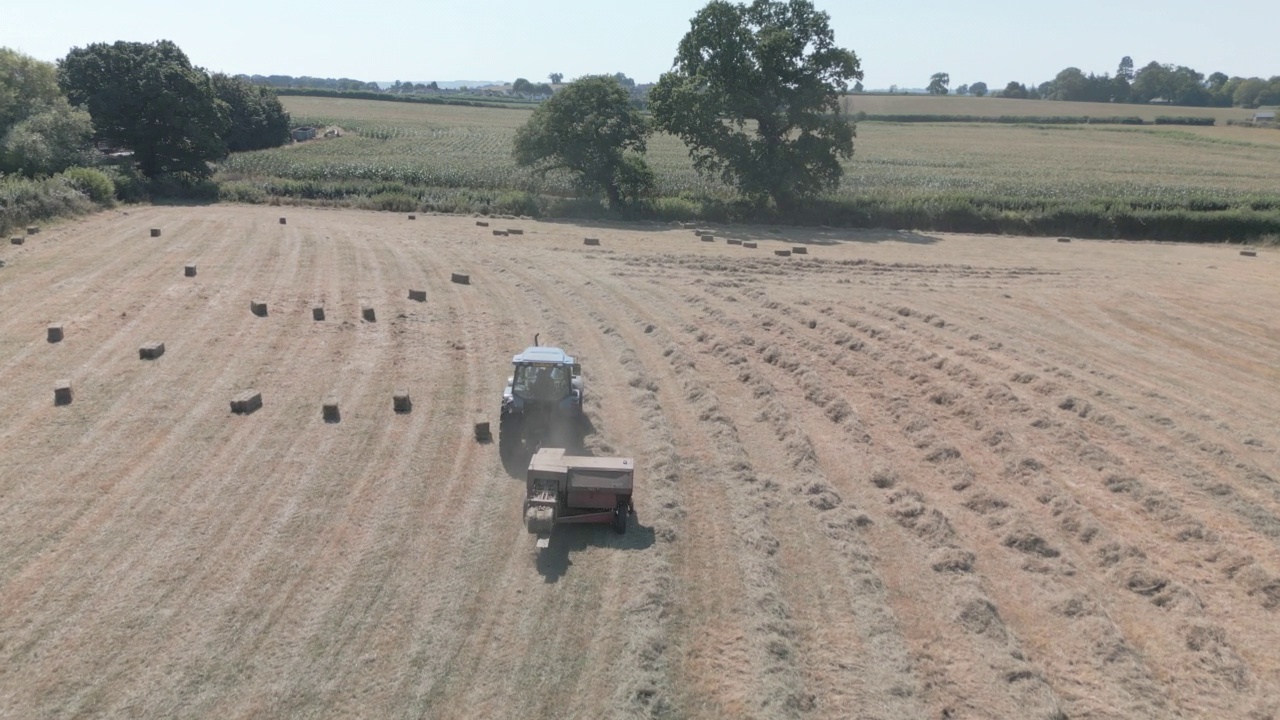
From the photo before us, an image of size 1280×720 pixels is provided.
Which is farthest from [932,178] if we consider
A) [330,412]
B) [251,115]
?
[330,412]

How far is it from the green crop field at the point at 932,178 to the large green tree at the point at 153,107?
268cm

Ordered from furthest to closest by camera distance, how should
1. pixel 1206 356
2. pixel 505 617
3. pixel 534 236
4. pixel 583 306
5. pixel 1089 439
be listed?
pixel 534 236 → pixel 583 306 → pixel 1206 356 → pixel 1089 439 → pixel 505 617

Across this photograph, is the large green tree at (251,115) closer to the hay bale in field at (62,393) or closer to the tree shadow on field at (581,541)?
the hay bale in field at (62,393)

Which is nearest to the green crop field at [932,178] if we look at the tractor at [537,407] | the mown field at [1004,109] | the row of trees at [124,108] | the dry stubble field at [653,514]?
the row of trees at [124,108]

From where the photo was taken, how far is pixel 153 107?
45.2m

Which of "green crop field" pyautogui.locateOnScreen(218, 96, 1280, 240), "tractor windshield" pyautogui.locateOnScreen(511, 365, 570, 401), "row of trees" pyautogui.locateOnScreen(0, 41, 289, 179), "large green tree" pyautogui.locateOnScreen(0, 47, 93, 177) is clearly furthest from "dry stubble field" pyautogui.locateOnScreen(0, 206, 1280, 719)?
"row of trees" pyautogui.locateOnScreen(0, 41, 289, 179)

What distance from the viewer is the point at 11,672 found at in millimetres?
9078

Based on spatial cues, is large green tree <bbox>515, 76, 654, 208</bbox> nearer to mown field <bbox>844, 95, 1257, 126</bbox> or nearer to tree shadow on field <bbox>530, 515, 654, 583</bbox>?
tree shadow on field <bbox>530, 515, 654, 583</bbox>

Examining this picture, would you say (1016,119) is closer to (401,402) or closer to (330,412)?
(401,402)

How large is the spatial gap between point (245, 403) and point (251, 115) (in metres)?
62.1

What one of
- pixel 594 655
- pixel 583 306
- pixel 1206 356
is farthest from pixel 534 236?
pixel 594 655

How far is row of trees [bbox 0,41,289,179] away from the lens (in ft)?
142

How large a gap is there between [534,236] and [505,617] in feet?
94.1

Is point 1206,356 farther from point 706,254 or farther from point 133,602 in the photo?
point 133,602
